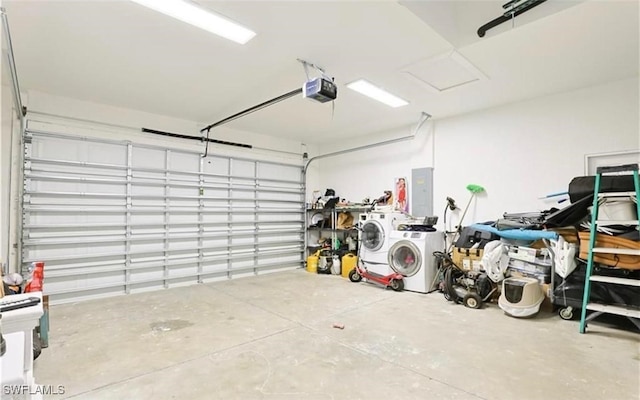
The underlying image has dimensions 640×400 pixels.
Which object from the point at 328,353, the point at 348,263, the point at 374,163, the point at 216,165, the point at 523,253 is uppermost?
the point at 374,163

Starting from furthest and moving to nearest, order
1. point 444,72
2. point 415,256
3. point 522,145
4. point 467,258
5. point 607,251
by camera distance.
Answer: point 415,256 < point 522,145 < point 467,258 < point 444,72 < point 607,251

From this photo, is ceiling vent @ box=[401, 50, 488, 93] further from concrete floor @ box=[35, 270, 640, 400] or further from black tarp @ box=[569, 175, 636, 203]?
concrete floor @ box=[35, 270, 640, 400]

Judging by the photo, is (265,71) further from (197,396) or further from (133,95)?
(197,396)

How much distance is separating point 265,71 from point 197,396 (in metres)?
3.31

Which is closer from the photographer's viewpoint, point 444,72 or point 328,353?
point 328,353

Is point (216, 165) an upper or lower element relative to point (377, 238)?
upper

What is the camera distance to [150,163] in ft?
17.6

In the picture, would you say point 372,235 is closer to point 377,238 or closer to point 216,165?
point 377,238

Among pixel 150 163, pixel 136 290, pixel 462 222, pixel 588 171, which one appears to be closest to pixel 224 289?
pixel 136 290

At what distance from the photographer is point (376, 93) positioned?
4480mm

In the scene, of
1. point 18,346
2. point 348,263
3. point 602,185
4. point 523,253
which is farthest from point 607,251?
point 18,346

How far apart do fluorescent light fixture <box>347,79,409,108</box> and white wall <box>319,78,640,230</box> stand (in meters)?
1.35

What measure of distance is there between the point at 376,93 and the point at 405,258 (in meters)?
2.77

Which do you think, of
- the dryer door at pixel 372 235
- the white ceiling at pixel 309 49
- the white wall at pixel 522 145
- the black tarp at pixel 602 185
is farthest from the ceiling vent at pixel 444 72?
the dryer door at pixel 372 235
